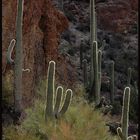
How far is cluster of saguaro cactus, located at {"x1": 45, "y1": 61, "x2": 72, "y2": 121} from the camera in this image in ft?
27.0

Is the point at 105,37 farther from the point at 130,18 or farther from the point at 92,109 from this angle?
the point at 92,109

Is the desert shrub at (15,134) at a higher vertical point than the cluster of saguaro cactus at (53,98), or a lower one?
lower

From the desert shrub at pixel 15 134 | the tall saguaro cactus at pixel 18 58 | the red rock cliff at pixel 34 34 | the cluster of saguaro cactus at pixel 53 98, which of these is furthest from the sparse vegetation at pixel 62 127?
the red rock cliff at pixel 34 34

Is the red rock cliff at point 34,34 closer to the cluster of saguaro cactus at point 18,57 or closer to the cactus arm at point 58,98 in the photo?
the cluster of saguaro cactus at point 18,57

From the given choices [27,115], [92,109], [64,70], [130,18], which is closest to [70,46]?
[64,70]

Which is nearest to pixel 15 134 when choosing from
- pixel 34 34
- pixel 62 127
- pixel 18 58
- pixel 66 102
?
pixel 62 127

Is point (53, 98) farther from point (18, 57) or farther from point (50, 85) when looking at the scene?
point (18, 57)

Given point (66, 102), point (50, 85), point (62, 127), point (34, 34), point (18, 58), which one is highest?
point (34, 34)

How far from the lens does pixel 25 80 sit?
1129 cm

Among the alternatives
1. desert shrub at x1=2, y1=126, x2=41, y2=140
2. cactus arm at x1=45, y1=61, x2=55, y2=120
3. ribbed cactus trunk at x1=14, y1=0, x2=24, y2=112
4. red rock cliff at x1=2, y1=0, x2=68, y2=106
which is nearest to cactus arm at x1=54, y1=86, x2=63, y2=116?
cactus arm at x1=45, y1=61, x2=55, y2=120

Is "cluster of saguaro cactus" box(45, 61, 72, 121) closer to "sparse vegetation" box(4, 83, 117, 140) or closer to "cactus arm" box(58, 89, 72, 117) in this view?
"cactus arm" box(58, 89, 72, 117)

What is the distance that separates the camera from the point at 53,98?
8398 millimetres

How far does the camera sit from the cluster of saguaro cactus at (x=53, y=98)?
8.24 metres

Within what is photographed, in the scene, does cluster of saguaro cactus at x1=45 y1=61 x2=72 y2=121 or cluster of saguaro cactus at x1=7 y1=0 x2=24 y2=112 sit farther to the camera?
cluster of saguaro cactus at x1=7 y1=0 x2=24 y2=112
